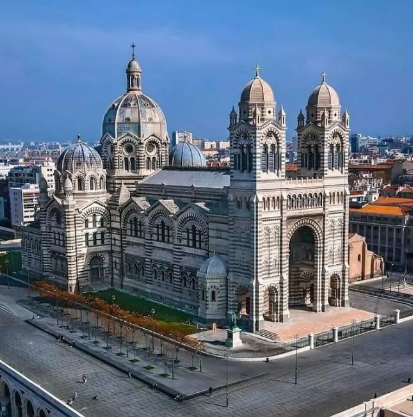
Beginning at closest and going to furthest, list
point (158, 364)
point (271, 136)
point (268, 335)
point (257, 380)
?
point (257, 380)
point (158, 364)
point (268, 335)
point (271, 136)

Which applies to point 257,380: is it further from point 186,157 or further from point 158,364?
point 186,157

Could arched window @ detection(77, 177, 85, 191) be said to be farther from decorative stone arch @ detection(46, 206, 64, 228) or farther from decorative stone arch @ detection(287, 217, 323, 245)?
decorative stone arch @ detection(287, 217, 323, 245)

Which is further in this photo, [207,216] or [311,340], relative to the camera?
[207,216]

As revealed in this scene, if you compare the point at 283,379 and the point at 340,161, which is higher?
the point at 340,161

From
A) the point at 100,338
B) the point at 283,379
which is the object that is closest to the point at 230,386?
the point at 283,379

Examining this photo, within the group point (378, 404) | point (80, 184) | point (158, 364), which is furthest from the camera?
point (80, 184)

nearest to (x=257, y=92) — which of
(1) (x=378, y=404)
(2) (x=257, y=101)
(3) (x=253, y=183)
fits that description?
(2) (x=257, y=101)

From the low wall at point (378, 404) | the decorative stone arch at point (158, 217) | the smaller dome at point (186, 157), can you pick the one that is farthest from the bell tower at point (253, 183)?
the smaller dome at point (186, 157)

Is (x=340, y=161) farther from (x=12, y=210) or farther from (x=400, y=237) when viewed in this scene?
(x=12, y=210)
